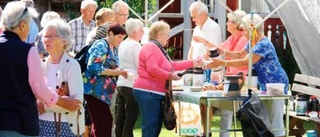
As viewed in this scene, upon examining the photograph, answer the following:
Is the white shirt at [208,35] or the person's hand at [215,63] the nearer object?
the person's hand at [215,63]

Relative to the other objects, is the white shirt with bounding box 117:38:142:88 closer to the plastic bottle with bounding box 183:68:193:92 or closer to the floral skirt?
the plastic bottle with bounding box 183:68:193:92

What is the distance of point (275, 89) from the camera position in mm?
7637

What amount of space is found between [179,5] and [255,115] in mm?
9910

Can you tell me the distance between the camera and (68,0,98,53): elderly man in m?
9.88

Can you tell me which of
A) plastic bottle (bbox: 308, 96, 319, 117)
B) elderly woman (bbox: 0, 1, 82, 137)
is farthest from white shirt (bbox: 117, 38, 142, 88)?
elderly woman (bbox: 0, 1, 82, 137)

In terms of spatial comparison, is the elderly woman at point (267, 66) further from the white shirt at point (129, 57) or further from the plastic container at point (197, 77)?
the white shirt at point (129, 57)

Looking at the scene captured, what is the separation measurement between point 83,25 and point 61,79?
167 inches

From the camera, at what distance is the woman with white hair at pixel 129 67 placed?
8703 mm

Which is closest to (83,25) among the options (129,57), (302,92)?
(129,57)

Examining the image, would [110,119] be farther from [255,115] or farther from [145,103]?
[255,115]

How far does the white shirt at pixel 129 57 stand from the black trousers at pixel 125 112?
0.12 m

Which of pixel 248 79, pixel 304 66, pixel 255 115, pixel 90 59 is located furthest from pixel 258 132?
Result: pixel 304 66

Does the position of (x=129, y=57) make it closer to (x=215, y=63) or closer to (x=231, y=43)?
(x=215, y=63)

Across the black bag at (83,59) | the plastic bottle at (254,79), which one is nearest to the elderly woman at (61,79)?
the black bag at (83,59)
